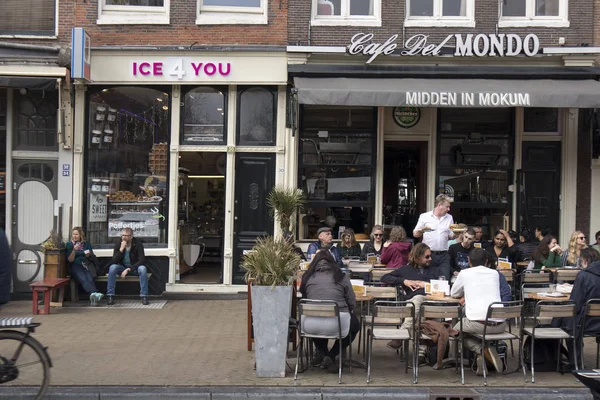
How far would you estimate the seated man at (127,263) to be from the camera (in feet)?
39.4

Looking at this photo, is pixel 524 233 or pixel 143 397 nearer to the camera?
pixel 143 397

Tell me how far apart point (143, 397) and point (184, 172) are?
23.0 feet

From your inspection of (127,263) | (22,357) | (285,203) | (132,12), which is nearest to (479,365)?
(22,357)

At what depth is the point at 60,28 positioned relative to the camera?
12680 millimetres

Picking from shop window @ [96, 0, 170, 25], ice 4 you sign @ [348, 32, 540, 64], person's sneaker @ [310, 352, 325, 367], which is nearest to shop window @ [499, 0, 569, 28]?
ice 4 you sign @ [348, 32, 540, 64]

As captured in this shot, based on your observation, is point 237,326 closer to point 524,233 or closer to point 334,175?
point 334,175

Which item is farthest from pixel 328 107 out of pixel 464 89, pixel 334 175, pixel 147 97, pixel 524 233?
pixel 524 233

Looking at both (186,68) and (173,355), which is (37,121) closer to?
(186,68)

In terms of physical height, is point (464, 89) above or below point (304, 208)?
above

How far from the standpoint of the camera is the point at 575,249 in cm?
1088

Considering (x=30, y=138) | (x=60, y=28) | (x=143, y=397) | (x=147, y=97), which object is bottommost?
Result: (x=143, y=397)

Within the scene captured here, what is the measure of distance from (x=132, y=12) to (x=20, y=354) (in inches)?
327

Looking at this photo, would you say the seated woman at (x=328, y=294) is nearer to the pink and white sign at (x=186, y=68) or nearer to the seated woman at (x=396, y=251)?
the seated woman at (x=396, y=251)

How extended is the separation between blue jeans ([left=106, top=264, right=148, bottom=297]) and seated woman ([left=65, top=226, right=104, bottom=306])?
0.21 metres
